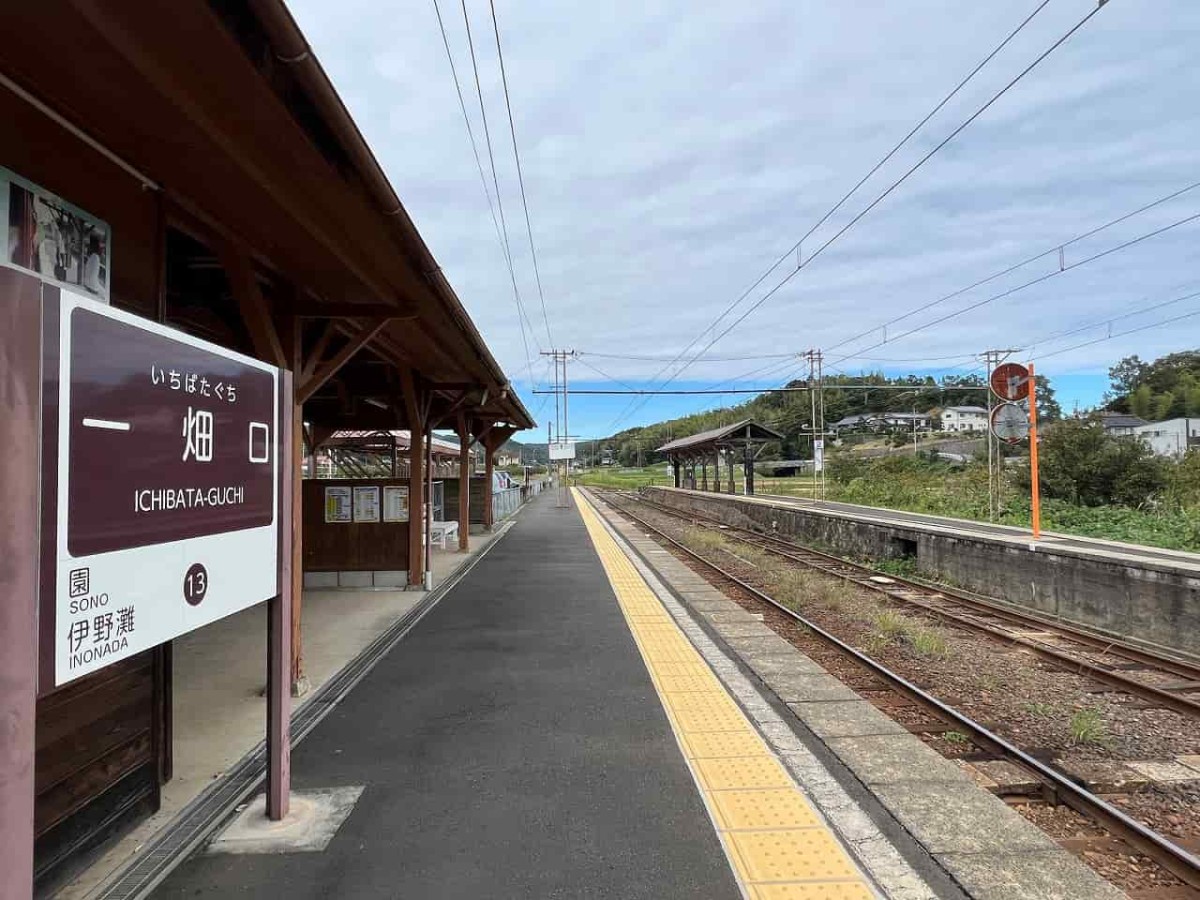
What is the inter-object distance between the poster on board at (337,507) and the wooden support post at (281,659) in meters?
7.26

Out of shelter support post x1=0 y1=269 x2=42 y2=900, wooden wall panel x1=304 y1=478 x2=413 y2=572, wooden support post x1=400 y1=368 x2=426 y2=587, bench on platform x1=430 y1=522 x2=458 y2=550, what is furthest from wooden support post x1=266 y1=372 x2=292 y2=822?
bench on platform x1=430 y1=522 x2=458 y2=550

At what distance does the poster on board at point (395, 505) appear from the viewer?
10.5m

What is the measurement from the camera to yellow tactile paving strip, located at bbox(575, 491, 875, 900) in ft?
9.62

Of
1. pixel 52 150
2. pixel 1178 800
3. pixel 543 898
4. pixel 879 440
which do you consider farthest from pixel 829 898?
pixel 879 440

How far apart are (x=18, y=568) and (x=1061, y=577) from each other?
12093 millimetres

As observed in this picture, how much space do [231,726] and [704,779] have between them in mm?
3248

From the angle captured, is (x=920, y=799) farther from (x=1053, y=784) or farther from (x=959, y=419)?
(x=959, y=419)

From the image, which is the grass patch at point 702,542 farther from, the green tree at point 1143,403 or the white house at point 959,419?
the white house at point 959,419

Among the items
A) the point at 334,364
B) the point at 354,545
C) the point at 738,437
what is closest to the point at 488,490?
the point at 354,545

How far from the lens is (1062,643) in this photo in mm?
8461

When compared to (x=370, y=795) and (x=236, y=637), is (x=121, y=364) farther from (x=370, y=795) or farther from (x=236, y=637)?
(x=236, y=637)

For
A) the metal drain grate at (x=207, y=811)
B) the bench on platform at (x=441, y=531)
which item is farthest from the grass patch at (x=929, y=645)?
the bench on platform at (x=441, y=531)

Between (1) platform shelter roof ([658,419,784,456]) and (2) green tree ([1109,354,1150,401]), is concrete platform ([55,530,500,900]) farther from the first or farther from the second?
(2) green tree ([1109,354,1150,401])

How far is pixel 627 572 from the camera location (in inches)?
493
